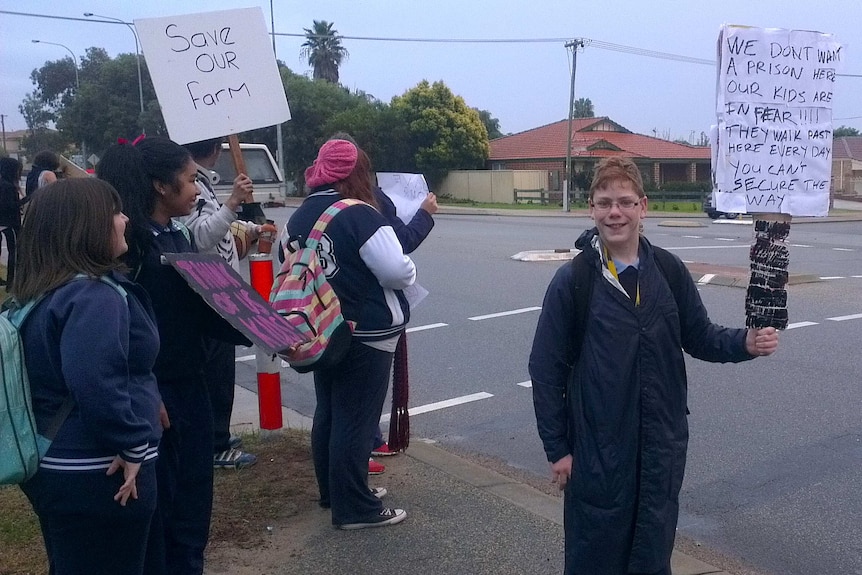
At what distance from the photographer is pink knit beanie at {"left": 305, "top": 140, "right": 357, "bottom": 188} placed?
4.20 m

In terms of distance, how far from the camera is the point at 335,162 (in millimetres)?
4195

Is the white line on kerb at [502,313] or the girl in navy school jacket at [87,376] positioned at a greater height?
the girl in navy school jacket at [87,376]

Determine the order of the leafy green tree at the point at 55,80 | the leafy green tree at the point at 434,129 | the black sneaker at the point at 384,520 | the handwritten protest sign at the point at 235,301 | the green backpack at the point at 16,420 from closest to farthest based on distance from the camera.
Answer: the green backpack at the point at 16,420 → the handwritten protest sign at the point at 235,301 → the black sneaker at the point at 384,520 → the leafy green tree at the point at 434,129 → the leafy green tree at the point at 55,80

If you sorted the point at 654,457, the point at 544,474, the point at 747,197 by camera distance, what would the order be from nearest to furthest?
1. the point at 654,457
2. the point at 747,197
3. the point at 544,474

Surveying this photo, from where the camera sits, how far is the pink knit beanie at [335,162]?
4.20m

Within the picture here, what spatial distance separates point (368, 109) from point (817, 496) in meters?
46.4

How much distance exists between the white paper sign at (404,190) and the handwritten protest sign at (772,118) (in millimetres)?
1824

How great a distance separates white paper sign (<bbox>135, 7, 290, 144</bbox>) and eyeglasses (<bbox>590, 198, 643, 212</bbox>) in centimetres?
189

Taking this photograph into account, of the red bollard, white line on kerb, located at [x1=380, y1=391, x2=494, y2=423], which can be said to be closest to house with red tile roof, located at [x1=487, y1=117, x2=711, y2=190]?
white line on kerb, located at [x1=380, y1=391, x2=494, y2=423]

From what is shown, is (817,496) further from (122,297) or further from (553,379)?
(122,297)

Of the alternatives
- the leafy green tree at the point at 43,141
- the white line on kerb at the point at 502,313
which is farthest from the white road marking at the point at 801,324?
the leafy green tree at the point at 43,141

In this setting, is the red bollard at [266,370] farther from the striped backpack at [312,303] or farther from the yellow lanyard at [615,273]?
the yellow lanyard at [615,273]

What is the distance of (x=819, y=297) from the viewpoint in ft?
37.7

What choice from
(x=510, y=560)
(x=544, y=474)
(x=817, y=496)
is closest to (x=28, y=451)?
(x=510, y=560)
